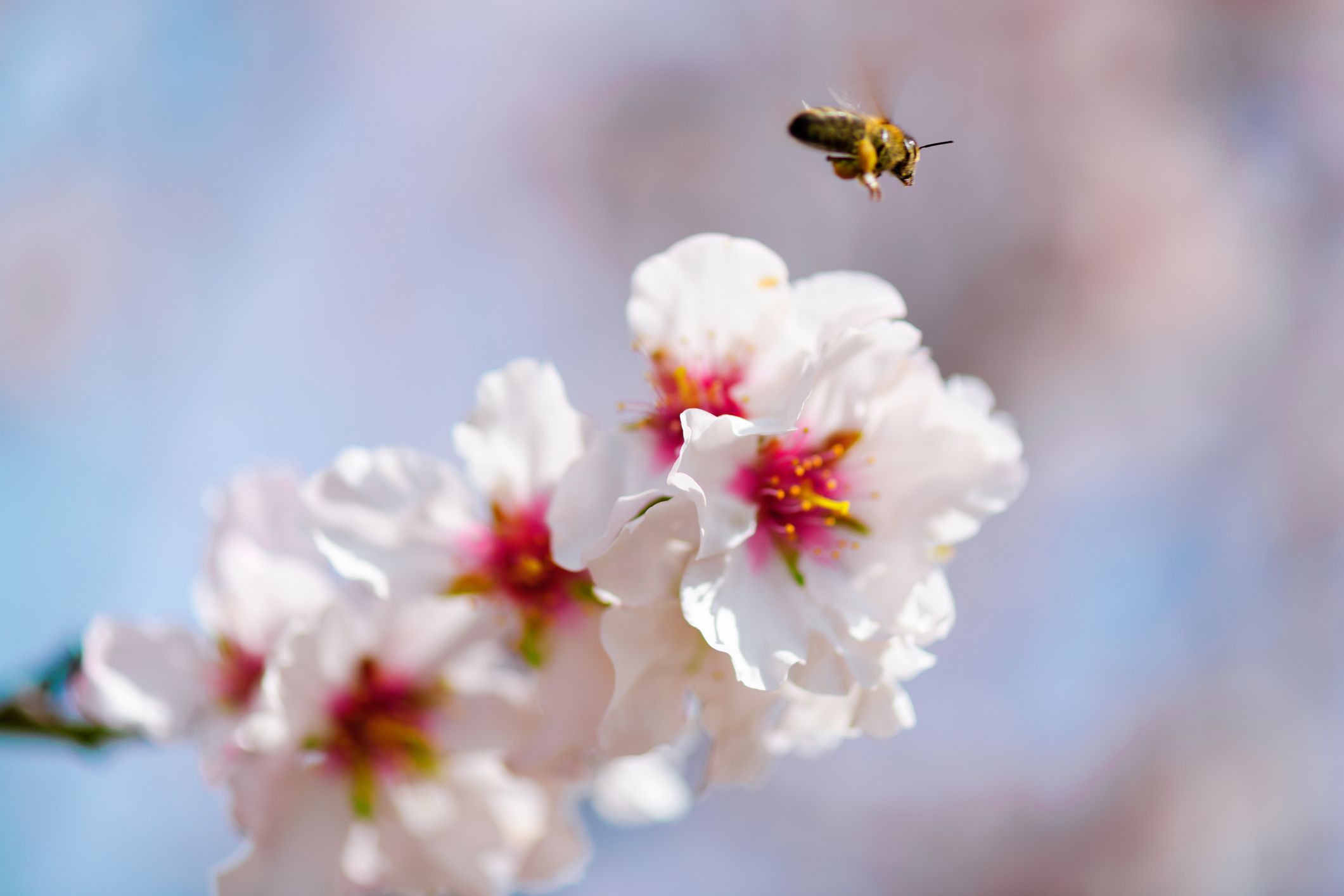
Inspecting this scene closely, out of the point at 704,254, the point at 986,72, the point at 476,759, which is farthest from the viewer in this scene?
the point at 986,72

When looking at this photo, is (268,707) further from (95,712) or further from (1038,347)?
(1038,347)

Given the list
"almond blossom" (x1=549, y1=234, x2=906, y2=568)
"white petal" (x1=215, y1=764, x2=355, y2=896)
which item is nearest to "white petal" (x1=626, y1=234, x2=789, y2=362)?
"almond blossom" (x1=549, y1=234, x2=906, y2=568)

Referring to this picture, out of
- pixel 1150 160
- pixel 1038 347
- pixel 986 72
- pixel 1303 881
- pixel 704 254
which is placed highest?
pixel 986 72

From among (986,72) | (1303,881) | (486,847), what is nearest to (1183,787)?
(1303,881)

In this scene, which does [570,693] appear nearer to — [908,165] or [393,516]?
[393,516]

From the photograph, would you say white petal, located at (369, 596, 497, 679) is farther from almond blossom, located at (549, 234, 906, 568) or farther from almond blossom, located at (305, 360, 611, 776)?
almond blossom, located at (549, 234, 906, 568)

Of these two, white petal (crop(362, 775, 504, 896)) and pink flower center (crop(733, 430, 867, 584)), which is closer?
pink flower center (crop(733, 430, 867, 584))


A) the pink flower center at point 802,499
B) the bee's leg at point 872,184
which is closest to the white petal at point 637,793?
the pink flower center at point 802,499

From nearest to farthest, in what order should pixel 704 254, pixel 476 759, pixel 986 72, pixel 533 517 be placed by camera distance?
pixel 704 254
pixel 533 517
pixel 476 759
pixel 986 72
